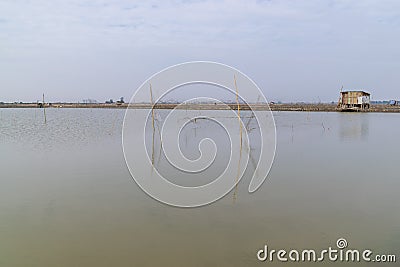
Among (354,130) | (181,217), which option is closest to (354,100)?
(354,130)

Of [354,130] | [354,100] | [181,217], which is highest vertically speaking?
[354,100]

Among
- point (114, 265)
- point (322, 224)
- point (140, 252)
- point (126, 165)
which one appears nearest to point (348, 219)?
point (322, 224)

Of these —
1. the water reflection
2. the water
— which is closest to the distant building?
the water reflection

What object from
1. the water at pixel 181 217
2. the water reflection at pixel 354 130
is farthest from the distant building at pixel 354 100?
the water at pixel 181 217

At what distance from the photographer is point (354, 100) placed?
2952cm

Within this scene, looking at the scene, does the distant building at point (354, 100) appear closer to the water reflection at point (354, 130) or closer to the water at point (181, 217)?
the water reflection at point (354, 130)

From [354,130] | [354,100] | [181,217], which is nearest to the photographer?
[181,217]

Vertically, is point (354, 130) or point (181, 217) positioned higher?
point (354, 130)

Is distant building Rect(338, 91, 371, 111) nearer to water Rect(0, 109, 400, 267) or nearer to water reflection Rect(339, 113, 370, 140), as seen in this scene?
water reflection Rect(339, 113, 370, 140)

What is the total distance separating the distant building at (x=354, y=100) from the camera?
1147 inches

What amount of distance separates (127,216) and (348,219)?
2.59 metres

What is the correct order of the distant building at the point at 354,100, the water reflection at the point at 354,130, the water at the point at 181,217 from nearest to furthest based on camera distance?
the water at the point at 181,217 → the water reflection at the point at 354,130 → the distant building at the point at 354,100

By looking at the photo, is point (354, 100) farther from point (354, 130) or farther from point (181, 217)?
point (181, 217)

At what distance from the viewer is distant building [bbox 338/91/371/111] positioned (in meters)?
29.1
